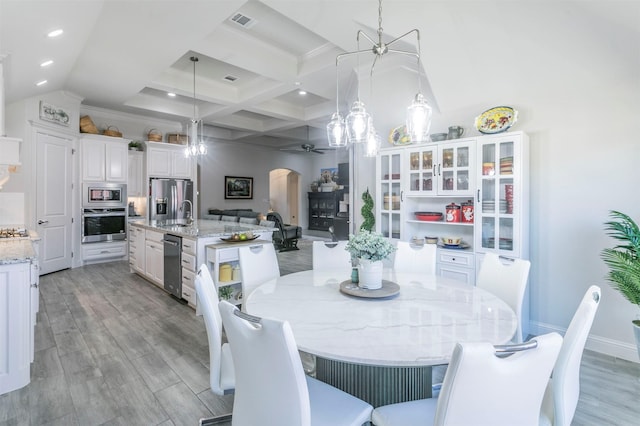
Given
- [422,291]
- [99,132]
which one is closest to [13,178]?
[99,132]

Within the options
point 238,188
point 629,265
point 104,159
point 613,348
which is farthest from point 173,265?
point 238,188

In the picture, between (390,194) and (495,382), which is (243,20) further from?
(495,382)

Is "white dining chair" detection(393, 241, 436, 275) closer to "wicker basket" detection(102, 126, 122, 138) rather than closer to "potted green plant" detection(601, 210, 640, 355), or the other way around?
"potted green plant" detection(601, 210, 640, 355)

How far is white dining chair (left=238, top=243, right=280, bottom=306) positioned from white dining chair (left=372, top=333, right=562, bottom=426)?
165 centimetres

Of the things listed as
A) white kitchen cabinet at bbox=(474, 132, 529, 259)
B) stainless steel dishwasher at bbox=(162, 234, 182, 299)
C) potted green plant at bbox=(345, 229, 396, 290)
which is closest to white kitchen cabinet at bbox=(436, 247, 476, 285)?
white kitchen cabinet at bbox=(474, 132, 529, 259)

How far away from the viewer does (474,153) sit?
3.33 metres

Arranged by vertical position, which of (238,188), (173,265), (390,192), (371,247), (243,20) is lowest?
(173,265)

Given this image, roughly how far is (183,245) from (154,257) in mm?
1033

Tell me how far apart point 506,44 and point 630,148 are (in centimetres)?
136

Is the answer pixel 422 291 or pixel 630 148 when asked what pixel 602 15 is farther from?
pixel 422 291

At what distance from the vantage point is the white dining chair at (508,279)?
6.91ft

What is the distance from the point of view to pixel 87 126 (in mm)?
6039

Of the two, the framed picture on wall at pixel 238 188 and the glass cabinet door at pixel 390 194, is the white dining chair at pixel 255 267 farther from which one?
the framed picture on wall at pixel 238 188

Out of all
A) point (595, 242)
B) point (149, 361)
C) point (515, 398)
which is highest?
point (595, 242)
